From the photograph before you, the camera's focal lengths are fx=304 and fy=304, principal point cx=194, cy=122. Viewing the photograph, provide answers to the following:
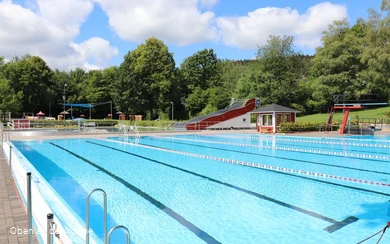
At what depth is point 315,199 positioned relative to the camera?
22.4 ft

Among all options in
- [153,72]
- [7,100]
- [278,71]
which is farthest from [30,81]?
[278,71]

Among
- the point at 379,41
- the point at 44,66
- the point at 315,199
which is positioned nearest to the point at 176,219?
the point at 315,199

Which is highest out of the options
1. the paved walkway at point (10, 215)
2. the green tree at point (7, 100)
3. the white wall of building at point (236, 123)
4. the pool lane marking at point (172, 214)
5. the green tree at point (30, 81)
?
the green tree at point (30, 81)

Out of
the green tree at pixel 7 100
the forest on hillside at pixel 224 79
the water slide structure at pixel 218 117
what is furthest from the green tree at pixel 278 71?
the green tree at pixel 7 100

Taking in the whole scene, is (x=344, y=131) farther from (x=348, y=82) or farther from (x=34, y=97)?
(x=34, y=97)

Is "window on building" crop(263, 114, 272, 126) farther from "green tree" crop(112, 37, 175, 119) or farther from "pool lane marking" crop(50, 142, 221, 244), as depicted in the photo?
"pool lane marking" crop(50, 142, 221, 244)

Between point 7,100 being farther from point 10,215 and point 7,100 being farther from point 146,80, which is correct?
point 10,215

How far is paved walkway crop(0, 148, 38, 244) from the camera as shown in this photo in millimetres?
3610

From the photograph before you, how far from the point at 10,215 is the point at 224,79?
156 ft

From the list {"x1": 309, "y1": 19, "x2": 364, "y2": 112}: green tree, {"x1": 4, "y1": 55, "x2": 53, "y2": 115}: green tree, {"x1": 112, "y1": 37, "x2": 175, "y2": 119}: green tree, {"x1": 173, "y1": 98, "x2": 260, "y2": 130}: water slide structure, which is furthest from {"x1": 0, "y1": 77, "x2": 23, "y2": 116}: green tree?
{"x1": 309, "y1": 19, "x2": 364, "y2": 112}: green tree

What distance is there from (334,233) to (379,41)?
114 ft

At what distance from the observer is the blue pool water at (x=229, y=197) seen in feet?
16.4

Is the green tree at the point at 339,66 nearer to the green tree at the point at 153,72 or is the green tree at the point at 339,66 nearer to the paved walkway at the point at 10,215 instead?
the green tree at the point at 153,72

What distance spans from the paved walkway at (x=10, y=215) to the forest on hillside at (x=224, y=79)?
35337mm
